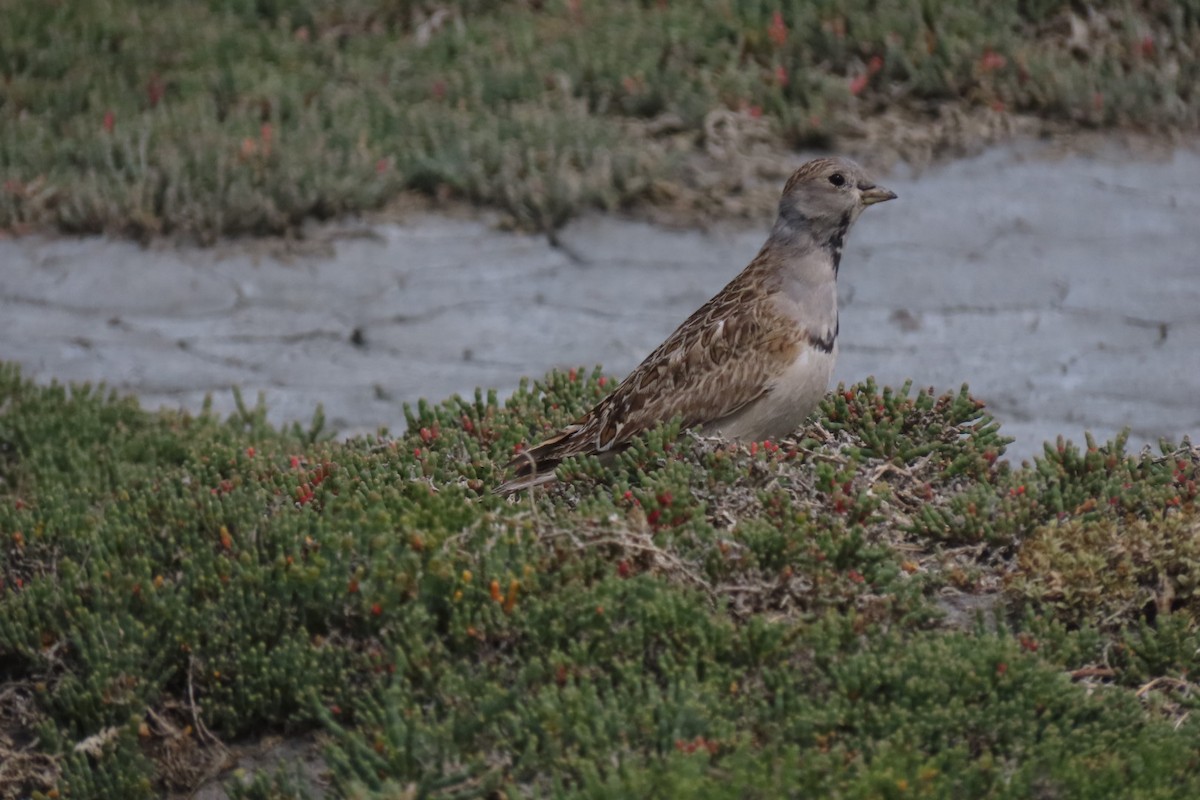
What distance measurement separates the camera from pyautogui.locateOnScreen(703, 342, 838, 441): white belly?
588 centimetres

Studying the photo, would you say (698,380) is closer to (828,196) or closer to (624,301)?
(828,196)

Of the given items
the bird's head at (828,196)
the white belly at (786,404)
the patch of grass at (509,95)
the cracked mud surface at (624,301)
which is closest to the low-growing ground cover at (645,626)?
the white belly at (786,404)

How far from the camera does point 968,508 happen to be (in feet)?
18.2

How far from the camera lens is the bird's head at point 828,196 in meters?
6.21

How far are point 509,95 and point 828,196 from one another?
18.5 ft

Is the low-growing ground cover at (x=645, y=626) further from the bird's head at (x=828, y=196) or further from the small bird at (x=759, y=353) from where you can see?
the bird's head at (x=828, y=196)

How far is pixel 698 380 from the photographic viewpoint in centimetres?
605

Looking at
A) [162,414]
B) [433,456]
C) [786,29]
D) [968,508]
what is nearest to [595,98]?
[786,29]

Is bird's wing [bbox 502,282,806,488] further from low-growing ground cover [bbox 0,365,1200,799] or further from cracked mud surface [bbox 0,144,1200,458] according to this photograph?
cracked mud surface [bbox 0,144,1200,458]

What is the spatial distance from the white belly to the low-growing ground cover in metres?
0.13

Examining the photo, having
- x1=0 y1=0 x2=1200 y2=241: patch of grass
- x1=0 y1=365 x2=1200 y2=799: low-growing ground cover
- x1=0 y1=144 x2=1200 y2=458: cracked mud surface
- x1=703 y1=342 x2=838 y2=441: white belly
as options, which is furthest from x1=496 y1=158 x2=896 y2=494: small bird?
x1=0 y1=0 x2=1200 y2=241: patch of grass

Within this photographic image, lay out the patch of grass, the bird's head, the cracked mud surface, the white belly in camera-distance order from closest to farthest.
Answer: the white belly → the bird's head → the cracked mud surface → the patch of grass

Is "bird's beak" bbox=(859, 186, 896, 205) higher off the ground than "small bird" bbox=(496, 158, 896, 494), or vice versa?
"bird's beak" bbox=(859, 186, 896, 205)

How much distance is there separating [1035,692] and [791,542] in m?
0.87
